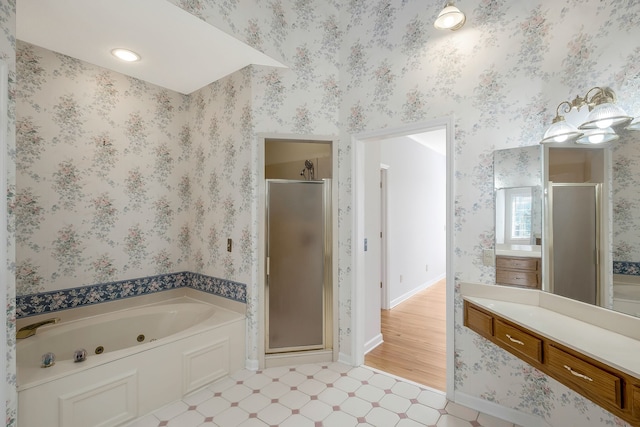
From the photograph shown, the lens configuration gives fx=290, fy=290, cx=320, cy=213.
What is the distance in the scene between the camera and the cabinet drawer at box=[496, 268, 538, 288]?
184cm

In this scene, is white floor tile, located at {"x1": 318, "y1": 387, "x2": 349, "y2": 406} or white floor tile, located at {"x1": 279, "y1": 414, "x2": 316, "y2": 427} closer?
white floor tile, located at {"x1": 279, "y1": 414, "x2": 316, "y2": 427}

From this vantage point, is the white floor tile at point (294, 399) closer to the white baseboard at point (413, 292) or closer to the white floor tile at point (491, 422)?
the white floor tile at point (491, 422)

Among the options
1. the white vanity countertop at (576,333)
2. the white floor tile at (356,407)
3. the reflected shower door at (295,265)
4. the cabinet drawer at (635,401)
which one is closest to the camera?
the cabinet drawer at (635,401)

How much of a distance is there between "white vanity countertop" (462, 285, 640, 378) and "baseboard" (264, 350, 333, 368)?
4.85ft

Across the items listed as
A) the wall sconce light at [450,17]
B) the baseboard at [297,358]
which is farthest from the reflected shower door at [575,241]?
the baseboard at [297,358]

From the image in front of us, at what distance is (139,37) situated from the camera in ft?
6.87

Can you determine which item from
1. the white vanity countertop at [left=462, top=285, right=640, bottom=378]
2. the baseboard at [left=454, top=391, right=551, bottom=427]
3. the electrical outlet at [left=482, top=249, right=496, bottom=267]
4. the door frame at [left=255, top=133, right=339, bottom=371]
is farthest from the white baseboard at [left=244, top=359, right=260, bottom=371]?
the electrical outlet at [left=482, top=249, right=496, bottom=267]

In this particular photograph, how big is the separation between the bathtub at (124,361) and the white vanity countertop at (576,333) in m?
2.08

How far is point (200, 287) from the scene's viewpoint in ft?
10.1

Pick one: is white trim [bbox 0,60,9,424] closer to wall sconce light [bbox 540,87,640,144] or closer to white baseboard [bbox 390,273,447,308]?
wall sconce light [bbox 540,87,640,144]

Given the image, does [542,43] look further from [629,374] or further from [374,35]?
[629,374]

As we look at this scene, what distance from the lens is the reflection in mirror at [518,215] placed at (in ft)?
6.02

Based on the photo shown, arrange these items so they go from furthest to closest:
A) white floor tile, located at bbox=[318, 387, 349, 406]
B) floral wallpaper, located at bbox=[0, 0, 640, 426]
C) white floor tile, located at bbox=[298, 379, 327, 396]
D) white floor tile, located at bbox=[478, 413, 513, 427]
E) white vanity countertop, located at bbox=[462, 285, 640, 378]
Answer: white floor tile, located at bbox=[298, 379, 327, 396], white floor tile, located at bbox=[318, 387, 349, 406], white floor tile, located at bbox=[478, 413, 513, 427], floral wallpaper, located at bbox=[0, 0, 640, 426], white vanity countertop, located at bbox=[462, 285, 640, 378]

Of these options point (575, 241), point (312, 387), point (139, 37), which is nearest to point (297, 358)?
point (312, 387)
